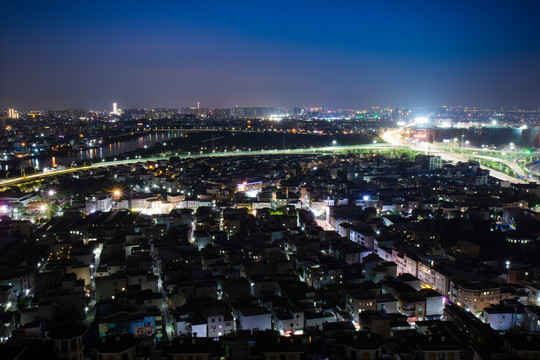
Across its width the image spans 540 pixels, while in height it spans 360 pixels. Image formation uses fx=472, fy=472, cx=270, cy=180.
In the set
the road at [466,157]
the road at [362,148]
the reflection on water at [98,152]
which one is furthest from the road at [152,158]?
the road at [466,157]

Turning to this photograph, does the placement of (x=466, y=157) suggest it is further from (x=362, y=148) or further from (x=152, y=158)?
(x=152, y=158)

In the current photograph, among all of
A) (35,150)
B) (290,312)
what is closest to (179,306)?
(290,312)

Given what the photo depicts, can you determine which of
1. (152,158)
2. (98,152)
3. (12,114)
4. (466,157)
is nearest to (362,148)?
(466,157)

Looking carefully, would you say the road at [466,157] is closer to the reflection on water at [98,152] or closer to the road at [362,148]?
the road at [362,148]

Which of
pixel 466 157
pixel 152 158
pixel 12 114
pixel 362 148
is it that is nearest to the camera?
pixel 466 157

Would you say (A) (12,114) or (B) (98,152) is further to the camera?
(A) (12,114)

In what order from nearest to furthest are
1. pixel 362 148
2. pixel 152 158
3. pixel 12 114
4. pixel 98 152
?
pixel 152 158 < pixel 362 148 < pixel 98 152 < pixel 12 114

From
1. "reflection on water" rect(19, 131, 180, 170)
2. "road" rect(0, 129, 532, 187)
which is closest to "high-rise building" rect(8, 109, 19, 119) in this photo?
"reflection on water" rect(19, 131, 180, 170)

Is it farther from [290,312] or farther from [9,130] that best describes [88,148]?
[290,312]

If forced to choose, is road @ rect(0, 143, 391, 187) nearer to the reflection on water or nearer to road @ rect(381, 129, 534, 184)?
the reflection on water
